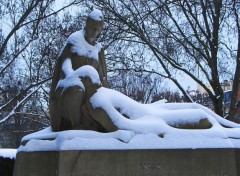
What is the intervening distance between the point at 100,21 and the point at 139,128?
1861mm

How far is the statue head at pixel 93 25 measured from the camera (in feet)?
21.8

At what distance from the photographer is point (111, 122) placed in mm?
5852

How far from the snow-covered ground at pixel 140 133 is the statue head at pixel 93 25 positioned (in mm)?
1031

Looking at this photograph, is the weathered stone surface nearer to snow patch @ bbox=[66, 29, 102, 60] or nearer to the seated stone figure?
the seated stone figure

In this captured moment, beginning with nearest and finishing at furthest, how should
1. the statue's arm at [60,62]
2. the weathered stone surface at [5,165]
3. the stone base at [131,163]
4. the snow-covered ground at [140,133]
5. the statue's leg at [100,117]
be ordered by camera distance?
the stone base at [131,163] < the snow-covered ground at [140,133] < the statue's leg at [100,117] < the statue's arm at [60,62] < the weathered stone surface at [5,165]

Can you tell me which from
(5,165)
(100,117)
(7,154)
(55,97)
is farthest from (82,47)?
(7,154)

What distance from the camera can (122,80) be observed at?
90.5 feet

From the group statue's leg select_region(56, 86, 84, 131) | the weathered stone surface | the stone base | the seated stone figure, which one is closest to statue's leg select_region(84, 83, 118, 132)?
the seated stone figure

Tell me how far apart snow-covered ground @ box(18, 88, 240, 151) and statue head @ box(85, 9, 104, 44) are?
1.03 m

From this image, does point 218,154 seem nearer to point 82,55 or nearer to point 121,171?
point 121,171

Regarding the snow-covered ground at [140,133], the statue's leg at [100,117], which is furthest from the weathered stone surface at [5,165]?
the statue's leg at [100,117]

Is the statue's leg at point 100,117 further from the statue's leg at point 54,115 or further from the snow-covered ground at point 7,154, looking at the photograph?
the snow-covered ground at point 7,154

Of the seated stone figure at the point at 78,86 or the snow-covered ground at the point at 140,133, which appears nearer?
the snow-covered ground at the point at 140,133

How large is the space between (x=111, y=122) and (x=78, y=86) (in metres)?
→ 0.66
